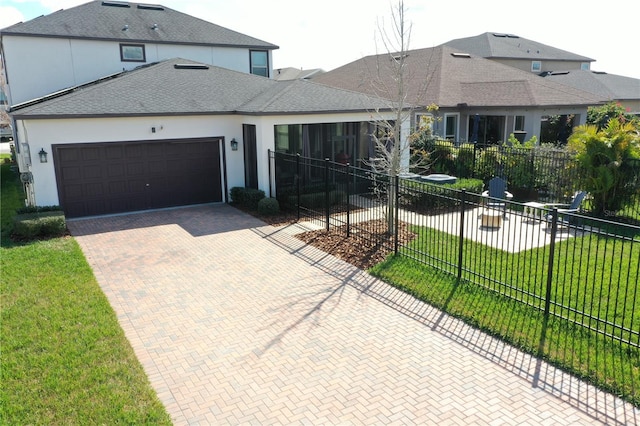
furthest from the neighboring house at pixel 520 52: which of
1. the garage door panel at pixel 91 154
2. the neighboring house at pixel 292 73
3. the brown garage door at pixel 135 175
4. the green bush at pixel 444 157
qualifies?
the garage door panel at pixel 91 154

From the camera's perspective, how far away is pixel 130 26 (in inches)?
890

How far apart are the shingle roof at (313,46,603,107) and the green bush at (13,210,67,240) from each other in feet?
45.7

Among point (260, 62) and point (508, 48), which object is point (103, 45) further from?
point (508, 48)

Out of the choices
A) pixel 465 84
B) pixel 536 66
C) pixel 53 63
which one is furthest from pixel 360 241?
pixel 536 66

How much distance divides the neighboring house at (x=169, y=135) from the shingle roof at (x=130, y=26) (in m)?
4.51

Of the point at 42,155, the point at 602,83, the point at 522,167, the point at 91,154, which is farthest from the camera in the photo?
the point at 602,83

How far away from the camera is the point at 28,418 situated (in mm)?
5496

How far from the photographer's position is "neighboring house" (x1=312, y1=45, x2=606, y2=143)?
78.9 feet

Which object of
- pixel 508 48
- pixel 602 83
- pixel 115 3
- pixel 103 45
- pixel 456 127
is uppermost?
pixel 115 3

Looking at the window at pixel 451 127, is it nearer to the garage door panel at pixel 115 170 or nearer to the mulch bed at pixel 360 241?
the mulch bed at pixel 360 241

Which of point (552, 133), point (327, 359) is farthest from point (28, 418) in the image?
point (552, 133)

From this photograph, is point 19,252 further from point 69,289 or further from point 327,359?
point 327,359

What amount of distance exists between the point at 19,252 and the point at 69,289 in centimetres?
335

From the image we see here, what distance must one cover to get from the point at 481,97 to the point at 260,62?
11.8m
